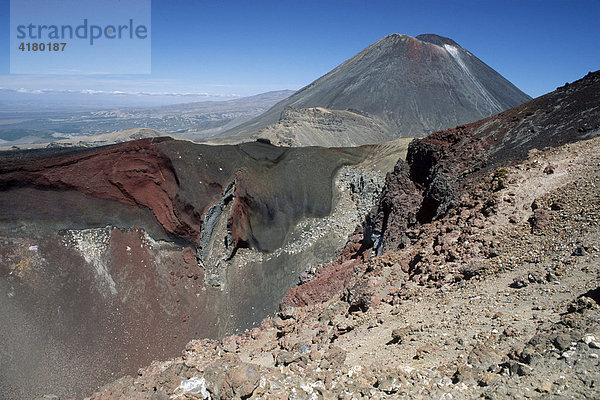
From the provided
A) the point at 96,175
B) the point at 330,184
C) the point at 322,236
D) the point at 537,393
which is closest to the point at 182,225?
the point at 96,175

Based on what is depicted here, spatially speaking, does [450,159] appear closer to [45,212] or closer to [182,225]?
[182,225]

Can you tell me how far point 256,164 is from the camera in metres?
16.7

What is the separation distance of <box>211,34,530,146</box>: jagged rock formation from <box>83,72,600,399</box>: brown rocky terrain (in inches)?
1802

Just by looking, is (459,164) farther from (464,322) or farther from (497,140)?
(464,322)

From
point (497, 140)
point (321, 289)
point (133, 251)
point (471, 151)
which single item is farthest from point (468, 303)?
point (133, 251)

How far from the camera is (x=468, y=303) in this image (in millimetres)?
5762

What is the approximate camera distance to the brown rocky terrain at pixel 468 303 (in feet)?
13.4

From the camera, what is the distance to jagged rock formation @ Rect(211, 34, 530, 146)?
67.6m

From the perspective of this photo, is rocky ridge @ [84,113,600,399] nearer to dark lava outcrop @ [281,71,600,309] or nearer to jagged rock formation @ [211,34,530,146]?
dark lava outcrop @ [281,71,600,309]

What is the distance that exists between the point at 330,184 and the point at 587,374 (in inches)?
623

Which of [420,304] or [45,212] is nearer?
[420,304]

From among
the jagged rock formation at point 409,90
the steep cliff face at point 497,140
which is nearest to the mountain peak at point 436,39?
the jagged rock formation at point 409,90

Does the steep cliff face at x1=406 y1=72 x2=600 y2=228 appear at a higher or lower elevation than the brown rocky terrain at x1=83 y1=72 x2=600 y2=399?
higher

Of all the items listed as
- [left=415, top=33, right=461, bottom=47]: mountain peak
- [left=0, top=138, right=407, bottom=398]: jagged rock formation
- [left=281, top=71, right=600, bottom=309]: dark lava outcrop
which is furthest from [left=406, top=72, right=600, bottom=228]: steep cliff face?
[left=415, top=33, right=461, bottom=47]: mountain peak
